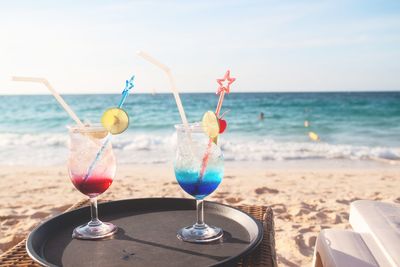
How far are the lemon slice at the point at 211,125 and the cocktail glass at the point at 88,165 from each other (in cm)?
36

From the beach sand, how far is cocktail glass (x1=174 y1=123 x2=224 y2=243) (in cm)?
164

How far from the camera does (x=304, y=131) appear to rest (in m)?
14.5

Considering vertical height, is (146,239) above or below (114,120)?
below

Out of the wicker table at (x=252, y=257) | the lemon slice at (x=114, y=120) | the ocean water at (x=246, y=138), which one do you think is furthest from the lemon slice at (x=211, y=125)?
the ocean water at (x=246, y=138)

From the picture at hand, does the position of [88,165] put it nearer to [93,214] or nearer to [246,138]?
[93,214]

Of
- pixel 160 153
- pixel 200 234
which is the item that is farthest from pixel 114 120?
pixel 160 153

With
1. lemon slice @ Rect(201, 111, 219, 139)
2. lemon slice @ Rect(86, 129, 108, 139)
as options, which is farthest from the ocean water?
lemon slice @ Rect(201, 111, 219, 139)

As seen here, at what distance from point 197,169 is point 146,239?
307 mm

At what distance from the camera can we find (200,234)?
144 centimetres

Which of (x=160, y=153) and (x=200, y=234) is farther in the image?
(x=160, y=153)

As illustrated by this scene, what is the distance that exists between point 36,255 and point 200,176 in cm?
59

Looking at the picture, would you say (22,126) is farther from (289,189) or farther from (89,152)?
(89,152)

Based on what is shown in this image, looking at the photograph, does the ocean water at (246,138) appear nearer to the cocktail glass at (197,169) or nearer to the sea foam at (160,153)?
the sea foam at (160,153)

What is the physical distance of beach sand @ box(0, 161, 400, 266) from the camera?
3533 millimetres
